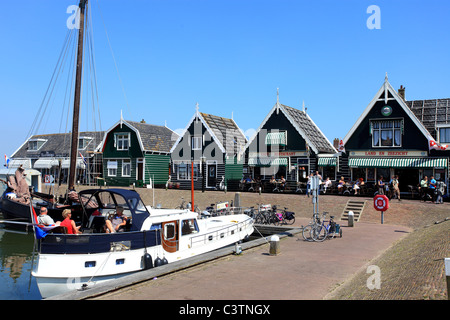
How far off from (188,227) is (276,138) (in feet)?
69.4

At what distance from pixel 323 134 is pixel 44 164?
37238 millimetres

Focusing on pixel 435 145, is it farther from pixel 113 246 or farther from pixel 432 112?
pixel 113 246

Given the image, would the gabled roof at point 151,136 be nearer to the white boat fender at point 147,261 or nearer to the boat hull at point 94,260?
the boat hull at point 94,260

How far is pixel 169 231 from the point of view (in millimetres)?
14516

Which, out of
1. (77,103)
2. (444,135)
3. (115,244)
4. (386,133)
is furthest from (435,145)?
(77,103)

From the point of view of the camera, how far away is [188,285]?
10109mm

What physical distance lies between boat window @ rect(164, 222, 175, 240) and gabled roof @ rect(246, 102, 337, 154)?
833 inches

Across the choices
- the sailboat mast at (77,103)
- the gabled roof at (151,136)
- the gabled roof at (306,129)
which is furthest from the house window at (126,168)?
the sailboat mast at (77,103)

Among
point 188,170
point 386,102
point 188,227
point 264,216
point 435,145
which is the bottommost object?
point 264,216

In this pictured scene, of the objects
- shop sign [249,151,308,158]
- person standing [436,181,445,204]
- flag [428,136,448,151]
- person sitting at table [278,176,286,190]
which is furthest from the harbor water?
flag [428,136,448,151]
